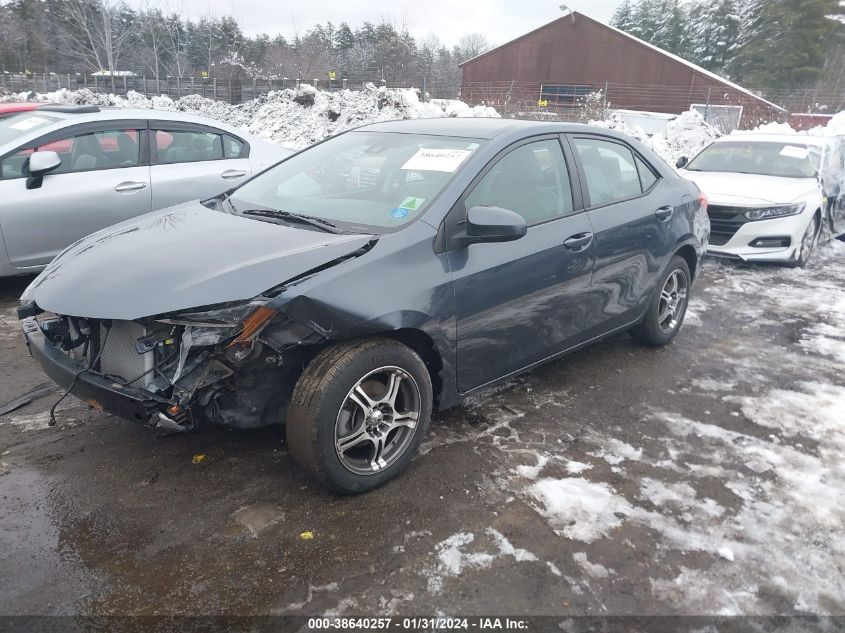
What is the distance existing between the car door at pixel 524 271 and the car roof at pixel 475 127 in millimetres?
103

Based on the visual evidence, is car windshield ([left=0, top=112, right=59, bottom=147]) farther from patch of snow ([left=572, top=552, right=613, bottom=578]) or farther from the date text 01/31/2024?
patch of snow ([left=572, top=552, right=613, bottom=578])

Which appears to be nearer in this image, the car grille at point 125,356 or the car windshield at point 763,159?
the car grille at point 125,356

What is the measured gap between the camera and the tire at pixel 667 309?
4.81 meters

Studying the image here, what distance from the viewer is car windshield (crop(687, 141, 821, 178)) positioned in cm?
845

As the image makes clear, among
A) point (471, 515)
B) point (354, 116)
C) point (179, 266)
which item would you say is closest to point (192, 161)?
point (179, 266)

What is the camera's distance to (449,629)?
2246 mm

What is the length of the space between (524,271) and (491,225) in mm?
486

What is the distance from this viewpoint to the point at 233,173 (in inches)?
247

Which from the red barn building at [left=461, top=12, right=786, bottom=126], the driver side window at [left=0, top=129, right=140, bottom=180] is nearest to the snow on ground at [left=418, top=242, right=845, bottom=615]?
the driver side window at [left=0, top=129, right=140, bottom=180]

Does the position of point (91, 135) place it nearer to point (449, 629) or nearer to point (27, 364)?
point (27, 364)

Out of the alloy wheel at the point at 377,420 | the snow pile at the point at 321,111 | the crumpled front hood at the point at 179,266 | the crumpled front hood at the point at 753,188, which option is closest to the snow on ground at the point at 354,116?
the snow pile at the point at 321,111

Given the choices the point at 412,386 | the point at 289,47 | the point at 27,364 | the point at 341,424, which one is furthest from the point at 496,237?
the point at 289,47

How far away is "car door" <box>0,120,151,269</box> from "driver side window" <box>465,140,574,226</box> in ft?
12.0

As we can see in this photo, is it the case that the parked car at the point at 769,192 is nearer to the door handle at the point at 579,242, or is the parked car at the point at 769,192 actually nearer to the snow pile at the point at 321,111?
the door handle at the point at 579,242
